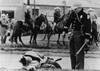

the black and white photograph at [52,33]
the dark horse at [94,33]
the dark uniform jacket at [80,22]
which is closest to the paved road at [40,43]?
the black and white photograph at [52,33]

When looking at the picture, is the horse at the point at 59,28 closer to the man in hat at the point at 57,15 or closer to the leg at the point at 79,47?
the man in hat at the point at 57,15

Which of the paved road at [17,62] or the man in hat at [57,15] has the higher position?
the man in hat at [57,15]

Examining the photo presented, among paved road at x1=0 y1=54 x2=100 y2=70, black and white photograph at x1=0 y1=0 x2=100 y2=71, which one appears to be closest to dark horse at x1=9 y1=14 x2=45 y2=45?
black and white photograph at x1=0 y1=0 x2=100 y2=71

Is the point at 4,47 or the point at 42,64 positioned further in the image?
the point at 4,47


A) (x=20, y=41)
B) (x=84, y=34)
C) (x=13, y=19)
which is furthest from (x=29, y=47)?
(x=84, y=34)

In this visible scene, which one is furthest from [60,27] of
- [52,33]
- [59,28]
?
[52,33]

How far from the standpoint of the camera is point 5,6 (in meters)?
4.36

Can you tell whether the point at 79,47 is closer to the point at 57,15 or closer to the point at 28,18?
the point at 57,15

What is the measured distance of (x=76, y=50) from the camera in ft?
14.1

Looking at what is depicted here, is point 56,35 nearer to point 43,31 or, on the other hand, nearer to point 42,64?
point 43,31

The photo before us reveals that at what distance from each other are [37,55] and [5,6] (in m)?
0.75

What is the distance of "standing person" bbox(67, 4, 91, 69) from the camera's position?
426 centimetres

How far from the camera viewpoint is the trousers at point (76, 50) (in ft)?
14.0

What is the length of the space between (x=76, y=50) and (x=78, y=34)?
20cm
